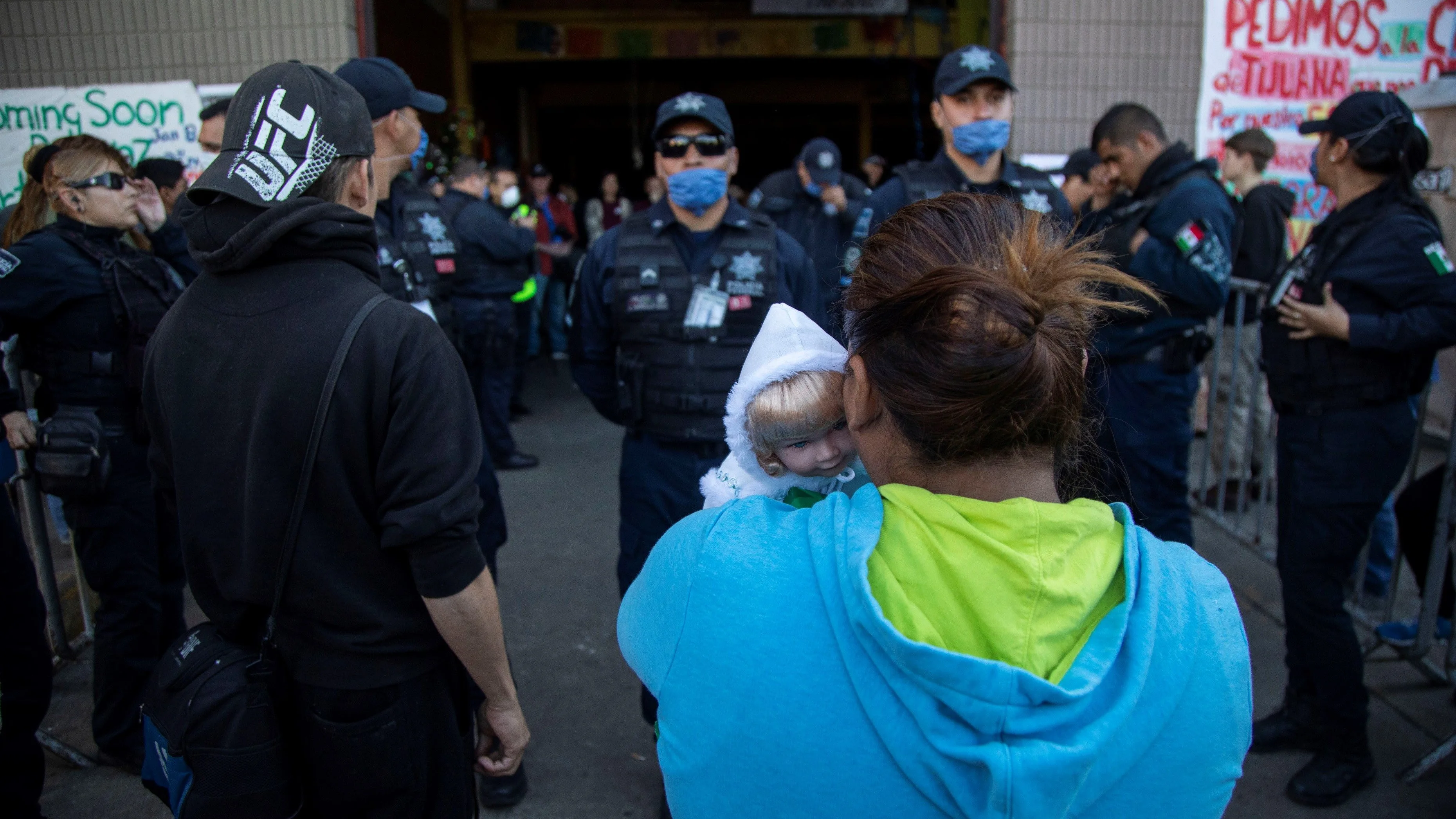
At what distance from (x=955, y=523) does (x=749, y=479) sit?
686mm

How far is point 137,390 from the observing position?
3.05 metres

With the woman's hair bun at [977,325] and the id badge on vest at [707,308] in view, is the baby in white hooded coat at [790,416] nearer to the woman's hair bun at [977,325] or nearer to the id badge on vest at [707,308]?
the woman's hair bun at [977,325]

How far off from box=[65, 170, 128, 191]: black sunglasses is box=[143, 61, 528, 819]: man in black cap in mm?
1711

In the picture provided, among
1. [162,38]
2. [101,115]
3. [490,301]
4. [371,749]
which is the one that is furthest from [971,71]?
[101,115]

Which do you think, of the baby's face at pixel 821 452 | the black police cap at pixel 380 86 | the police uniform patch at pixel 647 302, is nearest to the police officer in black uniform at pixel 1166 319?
the police uniform patch at pixel 647 302

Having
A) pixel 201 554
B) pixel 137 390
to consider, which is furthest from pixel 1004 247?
pixel 137 390

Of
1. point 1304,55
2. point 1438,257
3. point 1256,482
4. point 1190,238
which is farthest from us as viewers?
point 1304,55

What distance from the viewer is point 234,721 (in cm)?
158

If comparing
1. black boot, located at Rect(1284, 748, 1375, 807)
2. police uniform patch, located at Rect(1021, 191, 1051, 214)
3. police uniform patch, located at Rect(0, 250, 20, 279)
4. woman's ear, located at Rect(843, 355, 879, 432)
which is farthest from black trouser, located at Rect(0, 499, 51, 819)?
black boot, located at Rect(1284, 748, 1375, 807)

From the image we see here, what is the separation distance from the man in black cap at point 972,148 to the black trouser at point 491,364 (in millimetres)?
3261

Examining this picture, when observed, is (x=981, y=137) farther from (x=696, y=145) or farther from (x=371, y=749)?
(x=371, y=749)

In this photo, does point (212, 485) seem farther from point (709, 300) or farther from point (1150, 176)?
point (1150, 176)

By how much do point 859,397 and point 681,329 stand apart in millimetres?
1942

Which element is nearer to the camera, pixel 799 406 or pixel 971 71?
pixel 799 406
